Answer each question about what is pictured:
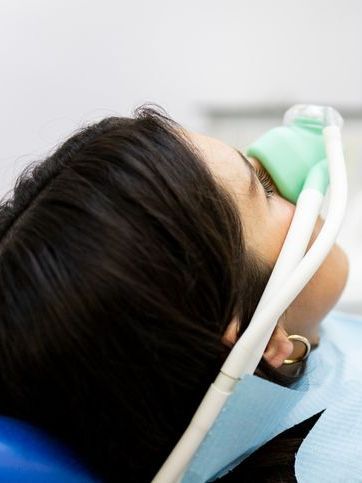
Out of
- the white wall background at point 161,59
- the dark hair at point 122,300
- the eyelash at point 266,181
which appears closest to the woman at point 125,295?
the dark hair at point 122,300

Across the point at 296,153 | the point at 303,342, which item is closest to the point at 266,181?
the point at 296,153

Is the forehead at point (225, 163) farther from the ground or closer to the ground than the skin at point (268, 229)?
farther from the ground

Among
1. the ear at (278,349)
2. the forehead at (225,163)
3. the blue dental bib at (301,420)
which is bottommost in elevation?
the blue dental bib at (301,420)

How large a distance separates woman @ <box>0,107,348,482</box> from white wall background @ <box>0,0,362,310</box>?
0.60 m

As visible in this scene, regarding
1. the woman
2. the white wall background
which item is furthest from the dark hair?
the white wall background

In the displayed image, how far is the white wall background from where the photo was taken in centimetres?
122

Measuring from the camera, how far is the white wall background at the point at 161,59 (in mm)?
1217

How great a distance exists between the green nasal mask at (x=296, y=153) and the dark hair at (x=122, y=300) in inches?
6.9

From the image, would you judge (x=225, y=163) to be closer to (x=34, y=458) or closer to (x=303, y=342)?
(x=303, y=342)

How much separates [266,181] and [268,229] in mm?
131

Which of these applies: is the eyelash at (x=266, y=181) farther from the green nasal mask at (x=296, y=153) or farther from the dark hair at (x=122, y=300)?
the dark hair at (x=122, y=300)

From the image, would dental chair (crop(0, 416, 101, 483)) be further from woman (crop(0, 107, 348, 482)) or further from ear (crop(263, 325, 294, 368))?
ear (crop(263, 325, 294, 368))

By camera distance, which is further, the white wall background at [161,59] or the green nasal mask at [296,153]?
the white wall background at [161,59]

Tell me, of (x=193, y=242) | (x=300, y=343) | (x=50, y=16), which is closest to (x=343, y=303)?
(x=300, y=343)
